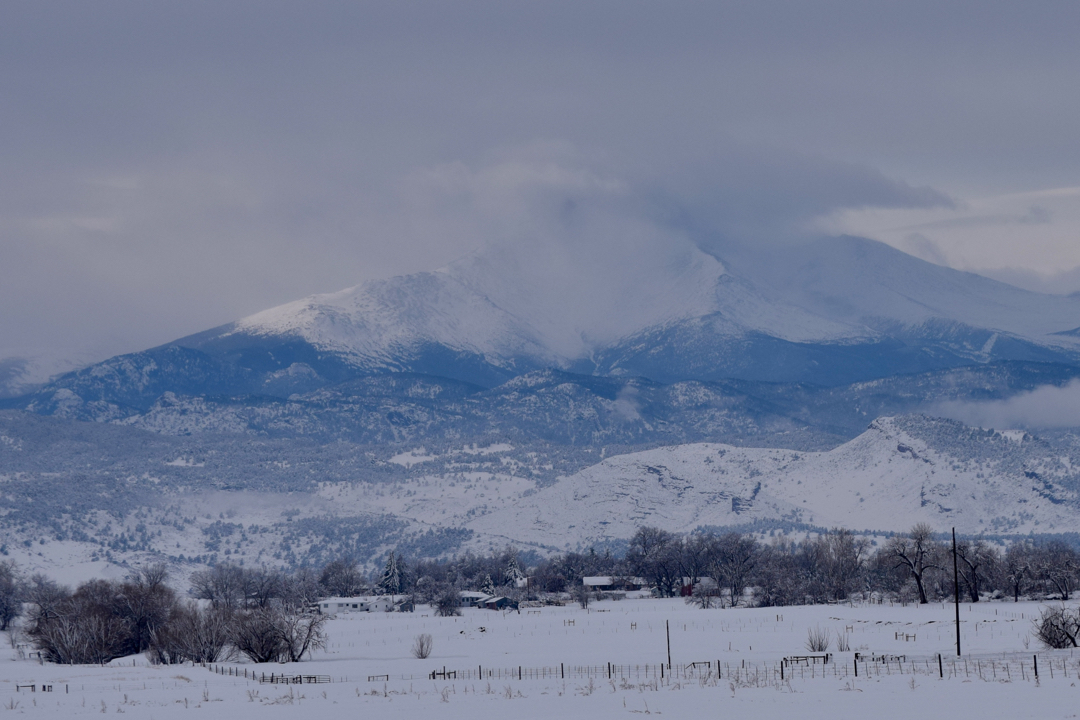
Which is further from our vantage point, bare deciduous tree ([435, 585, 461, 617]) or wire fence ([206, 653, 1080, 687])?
bare deciduous tree ([435, 585, 461, 617])

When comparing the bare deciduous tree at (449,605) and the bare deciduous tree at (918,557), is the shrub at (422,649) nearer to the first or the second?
the bare deciduous tree at (918,557)

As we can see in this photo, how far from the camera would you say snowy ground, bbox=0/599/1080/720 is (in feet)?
212

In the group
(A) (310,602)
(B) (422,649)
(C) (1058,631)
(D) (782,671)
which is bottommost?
(B) (422,649)

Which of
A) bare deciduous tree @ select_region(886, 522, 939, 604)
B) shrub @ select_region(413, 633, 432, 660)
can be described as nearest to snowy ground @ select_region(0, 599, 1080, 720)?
shrub @ select_region(413, 633, 432, 660)

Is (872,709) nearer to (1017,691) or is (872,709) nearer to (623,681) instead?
(1017,691)

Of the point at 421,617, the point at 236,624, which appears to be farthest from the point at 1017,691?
the point at 421,617

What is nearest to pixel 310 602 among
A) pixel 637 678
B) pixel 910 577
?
pixel 910 577

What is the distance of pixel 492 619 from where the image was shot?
157875 mm

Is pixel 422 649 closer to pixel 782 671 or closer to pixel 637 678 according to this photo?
pixel 637 678

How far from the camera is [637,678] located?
8031 cm

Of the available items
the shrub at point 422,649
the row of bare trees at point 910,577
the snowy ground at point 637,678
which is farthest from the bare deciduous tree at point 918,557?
the shrub at point 422,649

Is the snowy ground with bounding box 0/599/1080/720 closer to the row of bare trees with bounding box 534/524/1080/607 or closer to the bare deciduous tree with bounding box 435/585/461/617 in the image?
the row of bare trees with bounding box 534/524/1080/607

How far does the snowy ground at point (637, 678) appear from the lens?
212 feet

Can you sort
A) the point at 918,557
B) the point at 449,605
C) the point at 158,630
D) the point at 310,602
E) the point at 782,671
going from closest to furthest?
the point at 782,671 → the point at 158,630 → the point at 918,557 → the point at 449,605 → the point at 310,602
